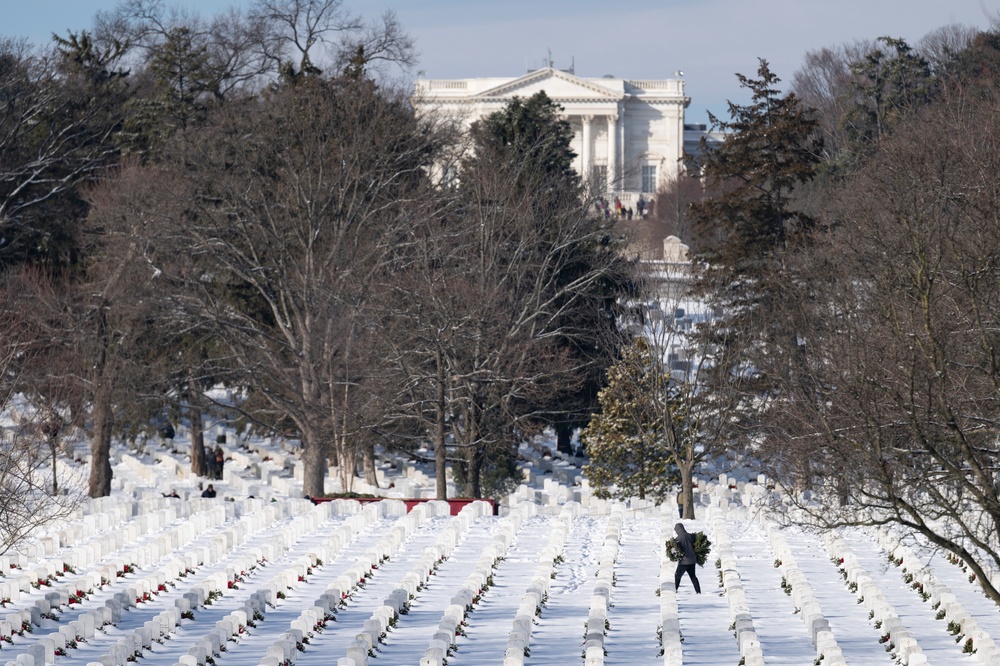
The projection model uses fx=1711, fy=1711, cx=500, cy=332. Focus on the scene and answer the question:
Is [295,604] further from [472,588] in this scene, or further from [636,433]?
[636,433]

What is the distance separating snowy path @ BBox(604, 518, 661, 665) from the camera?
60.1 feet

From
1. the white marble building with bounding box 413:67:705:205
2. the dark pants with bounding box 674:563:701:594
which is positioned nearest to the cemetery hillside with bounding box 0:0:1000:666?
the dark pants with bounding box 674:563:701:594

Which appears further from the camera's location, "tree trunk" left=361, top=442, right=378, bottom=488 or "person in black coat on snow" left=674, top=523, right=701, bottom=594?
"tree trunk" left=361, top=442, right=378, bottom=488

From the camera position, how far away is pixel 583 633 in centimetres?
1916

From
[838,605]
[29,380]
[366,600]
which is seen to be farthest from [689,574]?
[29,380]

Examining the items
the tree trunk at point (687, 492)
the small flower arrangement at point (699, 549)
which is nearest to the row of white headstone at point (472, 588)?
the small flower arrangement at point (699, 549)

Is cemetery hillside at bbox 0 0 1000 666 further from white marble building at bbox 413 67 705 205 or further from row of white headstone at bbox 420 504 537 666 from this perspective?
white marble building at bbox 413 67 705 205

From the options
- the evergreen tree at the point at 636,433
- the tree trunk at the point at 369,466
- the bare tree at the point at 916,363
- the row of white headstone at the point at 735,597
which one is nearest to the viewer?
the bare tree at the point at 916,363

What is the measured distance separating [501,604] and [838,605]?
163 inches

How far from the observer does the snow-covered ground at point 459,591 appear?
1794 centimetres

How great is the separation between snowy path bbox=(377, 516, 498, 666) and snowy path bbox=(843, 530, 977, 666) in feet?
17.7

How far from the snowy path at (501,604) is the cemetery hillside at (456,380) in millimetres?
79

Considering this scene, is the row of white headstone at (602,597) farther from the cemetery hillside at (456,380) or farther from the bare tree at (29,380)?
the bare tree at (29,380)

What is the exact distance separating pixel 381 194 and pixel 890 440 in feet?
77.4
